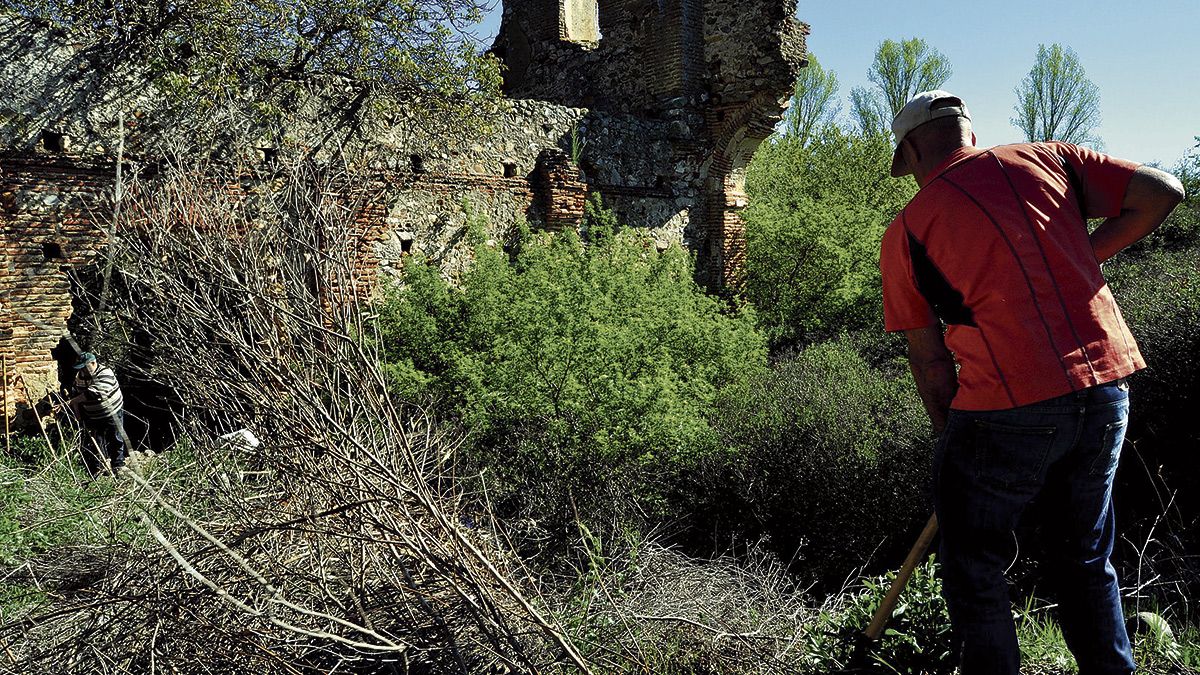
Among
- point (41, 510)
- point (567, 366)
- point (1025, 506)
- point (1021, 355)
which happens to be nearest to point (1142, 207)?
point (1021, 355)

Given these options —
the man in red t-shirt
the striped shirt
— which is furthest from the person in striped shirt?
the man in red t-shirt

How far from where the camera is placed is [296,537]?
358cm

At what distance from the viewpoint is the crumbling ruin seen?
7.04 meters

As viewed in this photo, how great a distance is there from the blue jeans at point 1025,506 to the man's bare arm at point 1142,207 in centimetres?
46

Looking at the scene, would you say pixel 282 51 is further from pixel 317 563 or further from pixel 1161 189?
pixel 1161 189

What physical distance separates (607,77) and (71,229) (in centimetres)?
796

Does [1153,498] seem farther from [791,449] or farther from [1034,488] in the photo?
Answer: [1034,488]

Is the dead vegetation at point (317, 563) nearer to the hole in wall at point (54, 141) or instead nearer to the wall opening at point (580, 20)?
the hole in wall at point (54, 141)

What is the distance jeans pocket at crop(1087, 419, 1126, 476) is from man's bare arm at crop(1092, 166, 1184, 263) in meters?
0.47

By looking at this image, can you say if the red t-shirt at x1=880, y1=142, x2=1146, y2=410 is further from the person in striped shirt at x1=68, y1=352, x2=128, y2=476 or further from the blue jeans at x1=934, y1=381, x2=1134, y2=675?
the person in striped shirt at x1=68, y1=352, x2=128, y2=476

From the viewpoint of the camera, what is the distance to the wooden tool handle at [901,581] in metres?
2.62

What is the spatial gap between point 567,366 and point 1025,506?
4.19m

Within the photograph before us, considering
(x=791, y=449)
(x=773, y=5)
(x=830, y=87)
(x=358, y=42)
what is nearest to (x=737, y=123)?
(x=773, y=5)

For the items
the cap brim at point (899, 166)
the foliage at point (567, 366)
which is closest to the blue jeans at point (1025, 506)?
the cap brim at point (899, 166)
